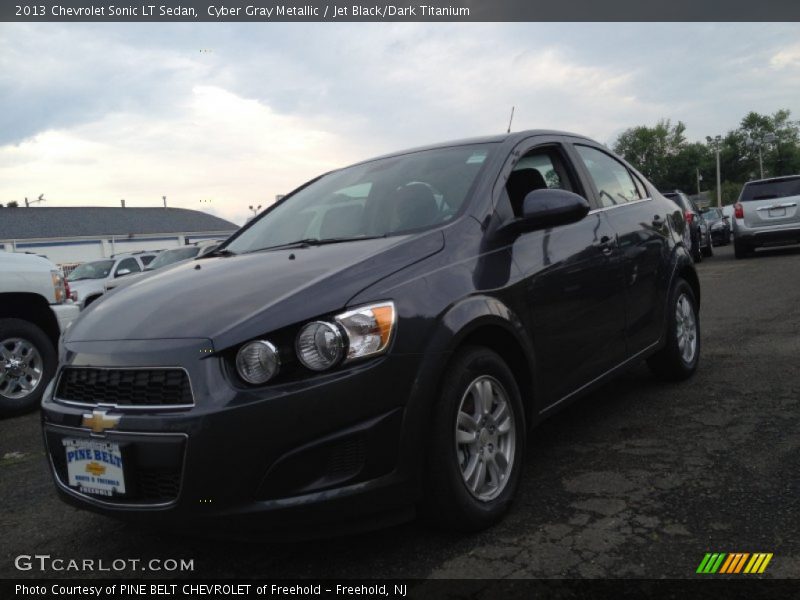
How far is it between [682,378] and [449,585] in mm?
3080

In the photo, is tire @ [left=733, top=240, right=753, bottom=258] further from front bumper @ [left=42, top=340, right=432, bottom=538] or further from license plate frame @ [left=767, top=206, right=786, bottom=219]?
front bumper @ [left=42, top=340, right=432, bottom=538]

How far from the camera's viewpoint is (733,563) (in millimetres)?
2359

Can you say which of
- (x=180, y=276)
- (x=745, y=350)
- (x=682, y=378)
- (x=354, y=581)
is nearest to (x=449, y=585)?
(x=354, y=581)

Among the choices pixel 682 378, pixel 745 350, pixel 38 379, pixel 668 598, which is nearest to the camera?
pixel 668 598

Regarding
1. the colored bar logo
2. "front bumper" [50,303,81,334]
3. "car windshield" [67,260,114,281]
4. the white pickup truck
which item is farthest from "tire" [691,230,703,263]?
the colored bar logo

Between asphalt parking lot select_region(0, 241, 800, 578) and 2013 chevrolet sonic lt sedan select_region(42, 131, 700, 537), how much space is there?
0.21 m

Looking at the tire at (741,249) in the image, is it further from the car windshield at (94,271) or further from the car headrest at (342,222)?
the car windshield at (94,271)

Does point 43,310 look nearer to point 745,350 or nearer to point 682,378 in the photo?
point 682,378

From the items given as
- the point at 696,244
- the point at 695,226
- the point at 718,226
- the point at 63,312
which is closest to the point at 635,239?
the point at 63,312

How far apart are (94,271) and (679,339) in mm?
16431

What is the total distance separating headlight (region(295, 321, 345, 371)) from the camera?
2.32 m

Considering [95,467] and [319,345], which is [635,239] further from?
[95,467]

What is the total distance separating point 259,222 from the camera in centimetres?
410

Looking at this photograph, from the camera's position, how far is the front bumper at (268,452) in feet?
7.30
